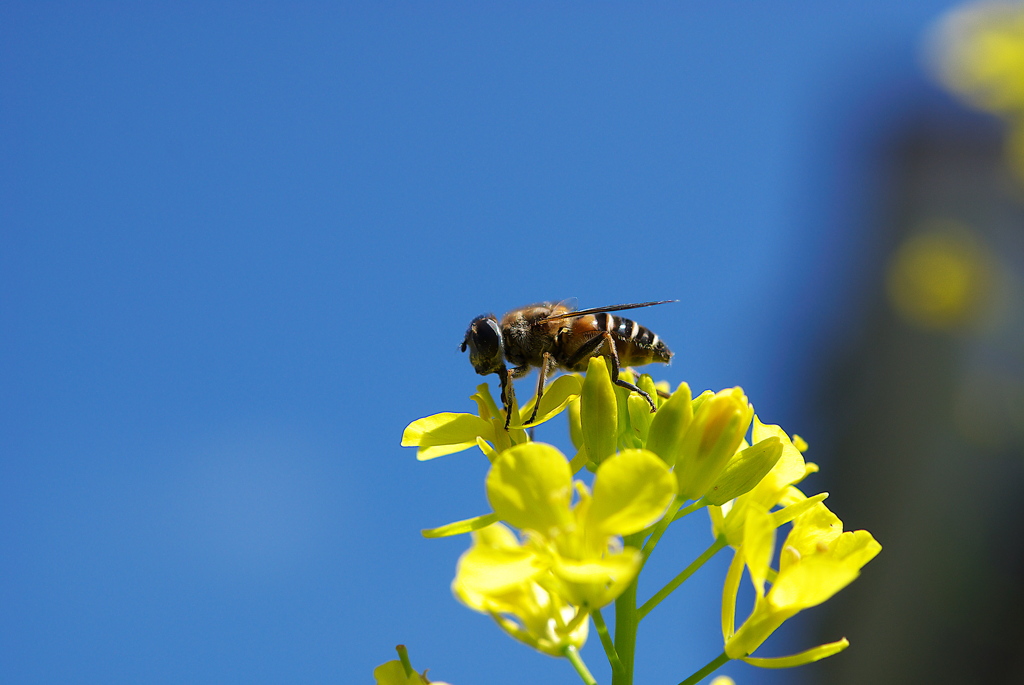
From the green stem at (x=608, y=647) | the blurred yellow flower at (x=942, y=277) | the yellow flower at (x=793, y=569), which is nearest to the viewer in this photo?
the yellow flower at (x=793, y=569)

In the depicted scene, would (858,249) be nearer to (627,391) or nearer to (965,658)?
(965,658)

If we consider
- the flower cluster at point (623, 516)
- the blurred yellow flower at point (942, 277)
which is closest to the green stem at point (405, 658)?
the flower cluster at point (623, 516)

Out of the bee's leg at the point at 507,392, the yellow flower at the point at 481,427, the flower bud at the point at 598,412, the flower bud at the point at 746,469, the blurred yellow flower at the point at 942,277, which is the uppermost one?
the blurred yellow flower at the point at 942,277

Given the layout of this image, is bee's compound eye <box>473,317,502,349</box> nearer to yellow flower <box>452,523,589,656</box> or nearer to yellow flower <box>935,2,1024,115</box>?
yellow flower <box>452,523,589,656</box>

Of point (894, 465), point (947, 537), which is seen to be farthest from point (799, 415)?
point (947, 537)

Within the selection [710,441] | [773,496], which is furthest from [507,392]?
[773,496]

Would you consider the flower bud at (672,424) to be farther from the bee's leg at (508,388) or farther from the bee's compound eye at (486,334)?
the bee's compound eye at (486,334)

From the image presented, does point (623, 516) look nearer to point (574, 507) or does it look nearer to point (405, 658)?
point (574, 507)
